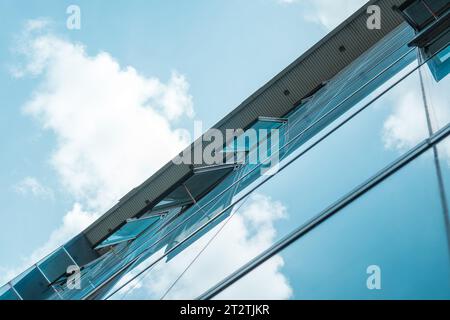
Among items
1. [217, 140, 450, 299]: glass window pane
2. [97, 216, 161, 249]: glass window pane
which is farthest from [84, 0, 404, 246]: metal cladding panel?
[217, 140, 450, 299]: glass window pane

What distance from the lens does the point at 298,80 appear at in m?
13.1

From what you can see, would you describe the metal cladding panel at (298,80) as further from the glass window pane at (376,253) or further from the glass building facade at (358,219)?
the glass window pane at (376,253)

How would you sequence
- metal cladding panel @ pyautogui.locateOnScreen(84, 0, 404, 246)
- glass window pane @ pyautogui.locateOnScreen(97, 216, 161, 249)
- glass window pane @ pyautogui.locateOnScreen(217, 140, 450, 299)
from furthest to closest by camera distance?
1. glass window pane @ pyautogui.locateOnScreen(97, 216, 161, 249)
2. metal cladding panel @ pyautogui.locateOnScreen(84, 0, 404, 246)
3. glass window pane @ pyautogui.locateOnScreen(217, 140, 450, 299)

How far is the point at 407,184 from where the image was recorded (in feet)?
8.54

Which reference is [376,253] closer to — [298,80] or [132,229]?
[298,80]

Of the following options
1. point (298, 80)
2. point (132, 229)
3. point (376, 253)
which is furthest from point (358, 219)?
point (132, 229)

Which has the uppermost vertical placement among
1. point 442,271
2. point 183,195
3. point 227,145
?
point 227,145

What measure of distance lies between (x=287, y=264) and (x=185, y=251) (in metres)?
2.33

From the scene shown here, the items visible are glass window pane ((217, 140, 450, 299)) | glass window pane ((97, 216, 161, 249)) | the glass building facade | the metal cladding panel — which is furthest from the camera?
glass window pane ((97, 216, 161, 249))

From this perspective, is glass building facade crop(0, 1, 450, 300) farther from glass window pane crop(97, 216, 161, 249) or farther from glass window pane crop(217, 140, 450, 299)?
glass window pane crop(97, 216, 161, 249)

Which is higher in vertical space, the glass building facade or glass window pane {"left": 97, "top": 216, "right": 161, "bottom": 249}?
glass window pane {"left": 97, "top": 216, "right": 161, "bottom": 249}

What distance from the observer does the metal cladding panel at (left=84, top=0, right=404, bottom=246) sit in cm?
1214
